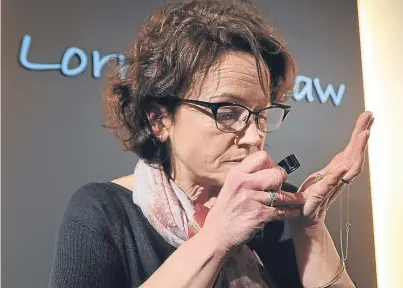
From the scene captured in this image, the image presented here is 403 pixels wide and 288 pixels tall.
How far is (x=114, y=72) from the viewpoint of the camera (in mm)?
882

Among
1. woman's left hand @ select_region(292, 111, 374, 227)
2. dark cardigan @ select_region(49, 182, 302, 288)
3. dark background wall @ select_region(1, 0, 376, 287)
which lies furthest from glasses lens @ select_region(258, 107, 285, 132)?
dark background wall @ select_region(1, 0, 376, 287)

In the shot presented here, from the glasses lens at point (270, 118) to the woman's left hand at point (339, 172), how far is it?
0.37ft

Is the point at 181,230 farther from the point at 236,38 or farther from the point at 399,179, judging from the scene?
the point at 399,179

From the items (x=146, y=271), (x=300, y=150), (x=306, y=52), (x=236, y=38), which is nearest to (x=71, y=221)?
(x=146, y=271)

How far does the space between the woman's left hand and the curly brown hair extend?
17 cm

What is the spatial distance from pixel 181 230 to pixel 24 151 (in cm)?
49

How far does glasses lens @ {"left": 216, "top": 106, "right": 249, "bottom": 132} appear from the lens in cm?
73

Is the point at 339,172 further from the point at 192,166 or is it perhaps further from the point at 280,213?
the point at 192,166

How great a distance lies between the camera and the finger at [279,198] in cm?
61

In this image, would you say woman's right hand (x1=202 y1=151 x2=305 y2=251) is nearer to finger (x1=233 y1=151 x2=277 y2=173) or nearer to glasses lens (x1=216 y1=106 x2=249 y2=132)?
finger (x1=233 y1=151 x2=277 y2=173)

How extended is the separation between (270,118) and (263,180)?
222 mm

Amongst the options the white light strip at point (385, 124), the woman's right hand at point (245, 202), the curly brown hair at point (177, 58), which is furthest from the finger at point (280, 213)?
the white light strip at point (385, 124)

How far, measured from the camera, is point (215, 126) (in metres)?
0.74

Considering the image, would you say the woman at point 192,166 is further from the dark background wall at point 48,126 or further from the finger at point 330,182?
the dark background wall at point 48,126
